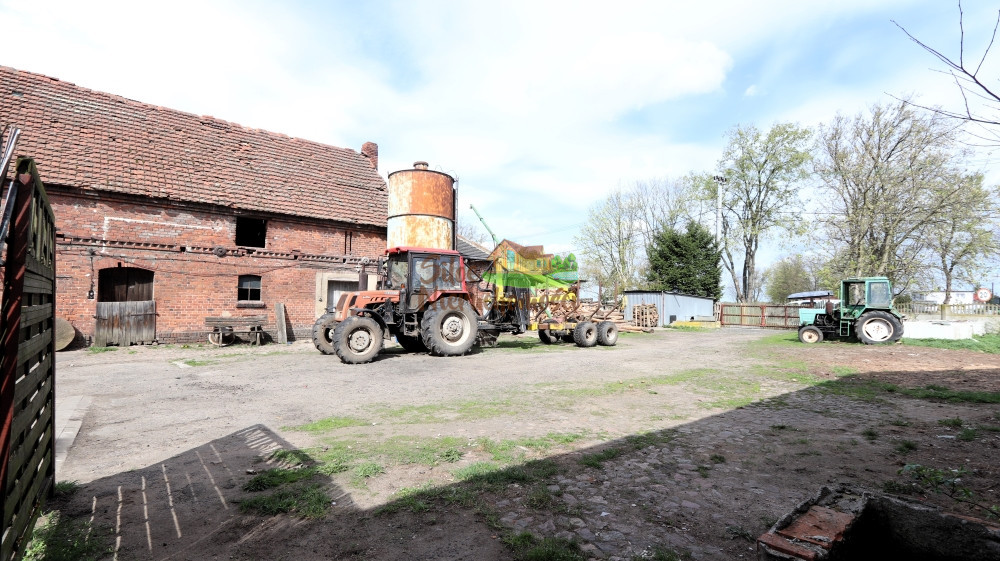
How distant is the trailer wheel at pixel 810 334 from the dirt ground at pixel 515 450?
264 inches

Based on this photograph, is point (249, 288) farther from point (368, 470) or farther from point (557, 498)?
point (557, 498)

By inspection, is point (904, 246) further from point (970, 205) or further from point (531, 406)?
point (531, 406)

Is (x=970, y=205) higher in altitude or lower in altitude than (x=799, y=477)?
higher

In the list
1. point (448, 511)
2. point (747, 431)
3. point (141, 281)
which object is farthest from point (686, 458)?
point (141, 281)

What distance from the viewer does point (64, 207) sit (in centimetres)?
1160

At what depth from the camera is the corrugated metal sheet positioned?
28125 millimetres

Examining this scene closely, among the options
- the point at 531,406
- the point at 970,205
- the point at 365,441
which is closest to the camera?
the point at 365,441

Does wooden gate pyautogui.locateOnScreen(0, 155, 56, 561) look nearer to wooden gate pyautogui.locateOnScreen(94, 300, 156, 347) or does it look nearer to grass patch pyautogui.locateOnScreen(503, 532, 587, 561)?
grass patch pyautogui.locateOnScreen(503, 532, 587, 561)

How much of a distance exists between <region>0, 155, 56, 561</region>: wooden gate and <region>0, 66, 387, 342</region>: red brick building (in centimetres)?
1168

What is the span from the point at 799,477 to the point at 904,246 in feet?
77.8

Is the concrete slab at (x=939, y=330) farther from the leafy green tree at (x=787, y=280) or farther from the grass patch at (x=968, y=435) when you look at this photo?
the leafy green tree at (x=787, y=280)

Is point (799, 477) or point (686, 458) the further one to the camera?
point (686, 458)

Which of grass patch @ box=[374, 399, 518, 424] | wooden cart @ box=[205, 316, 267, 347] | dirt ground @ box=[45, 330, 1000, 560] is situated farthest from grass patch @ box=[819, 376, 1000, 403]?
wooden cart @ box=[205, 316, 267, 347]

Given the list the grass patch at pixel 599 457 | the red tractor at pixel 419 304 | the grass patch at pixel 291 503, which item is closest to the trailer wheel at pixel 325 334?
the red tractor at pixel 419 304
